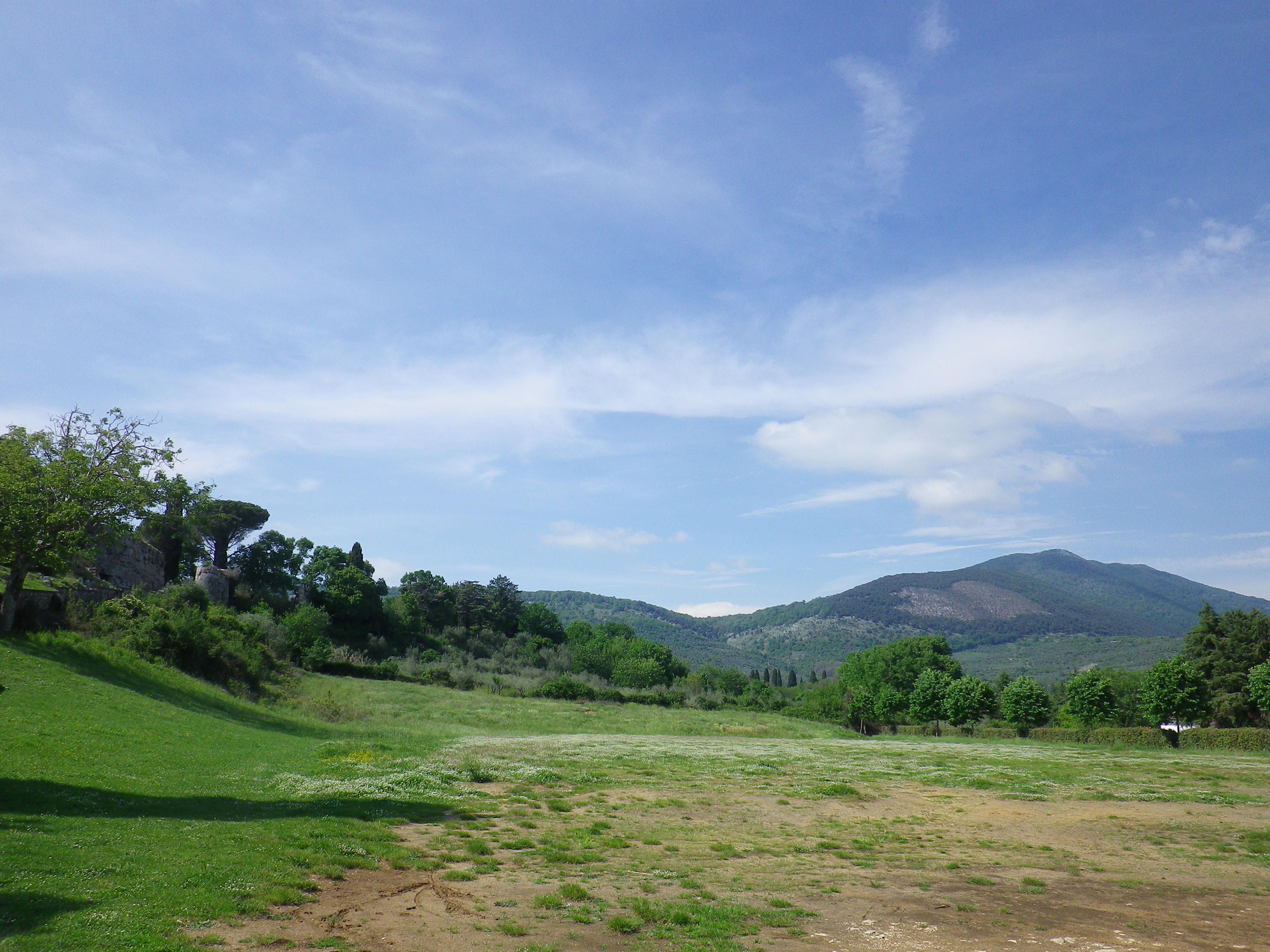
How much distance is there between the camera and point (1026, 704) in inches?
2943

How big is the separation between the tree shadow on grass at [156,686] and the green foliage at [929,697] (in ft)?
217

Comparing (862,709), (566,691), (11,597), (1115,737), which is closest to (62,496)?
(11,597)

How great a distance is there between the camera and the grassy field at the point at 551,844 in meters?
10.9

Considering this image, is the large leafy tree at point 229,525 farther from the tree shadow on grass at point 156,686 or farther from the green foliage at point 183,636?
the tree shadow on grass at point 156,686

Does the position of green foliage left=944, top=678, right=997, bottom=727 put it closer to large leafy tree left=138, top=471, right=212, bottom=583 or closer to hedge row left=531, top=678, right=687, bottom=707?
hedge row left=531, top=678, right=687, bottom=707

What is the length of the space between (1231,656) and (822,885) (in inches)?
3300

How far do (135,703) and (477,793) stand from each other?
15296 millimetres

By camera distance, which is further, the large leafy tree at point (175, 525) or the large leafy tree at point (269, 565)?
the large leafy tree at point (269, 565)

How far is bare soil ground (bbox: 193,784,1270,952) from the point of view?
36.2 feet

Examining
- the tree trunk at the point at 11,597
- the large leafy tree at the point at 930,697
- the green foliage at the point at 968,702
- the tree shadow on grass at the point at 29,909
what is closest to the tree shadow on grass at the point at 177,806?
the tree shadow on grass at the point at 29,909

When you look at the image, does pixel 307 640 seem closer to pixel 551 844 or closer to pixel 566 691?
pixel 566 691

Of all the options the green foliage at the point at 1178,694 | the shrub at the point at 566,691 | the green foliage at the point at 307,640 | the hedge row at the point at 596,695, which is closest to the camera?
the green foliage at the point at 1178,694

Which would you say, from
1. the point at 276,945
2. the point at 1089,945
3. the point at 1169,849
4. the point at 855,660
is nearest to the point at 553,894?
the point at 276,945

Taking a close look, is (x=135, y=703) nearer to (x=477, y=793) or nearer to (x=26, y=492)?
(x=26, y=492)
